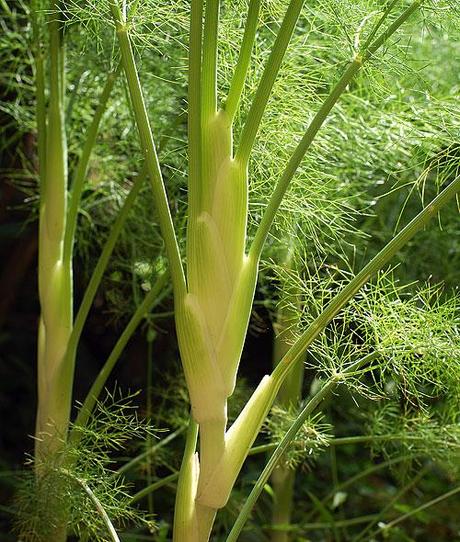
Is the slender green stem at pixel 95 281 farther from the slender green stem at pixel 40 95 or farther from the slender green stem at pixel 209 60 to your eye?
the slender green stem at pixel 209 60

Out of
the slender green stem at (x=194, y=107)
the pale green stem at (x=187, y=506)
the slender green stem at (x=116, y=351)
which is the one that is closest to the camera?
the slender green stem at (x=194, y=107)

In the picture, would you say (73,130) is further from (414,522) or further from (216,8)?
(414,522)

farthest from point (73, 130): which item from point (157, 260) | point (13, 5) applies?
point (13, 5)

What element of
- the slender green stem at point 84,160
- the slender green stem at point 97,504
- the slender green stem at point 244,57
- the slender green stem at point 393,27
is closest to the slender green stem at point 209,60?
the slender green stem at point 244,57

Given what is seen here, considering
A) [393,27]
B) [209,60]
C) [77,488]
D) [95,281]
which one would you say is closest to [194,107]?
[209,60]

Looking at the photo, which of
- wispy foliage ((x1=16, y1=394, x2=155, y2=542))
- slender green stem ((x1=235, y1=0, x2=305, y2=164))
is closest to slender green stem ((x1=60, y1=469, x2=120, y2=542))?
wispy foliage ((x1=16, y1=394, x2=155, y2=542))
